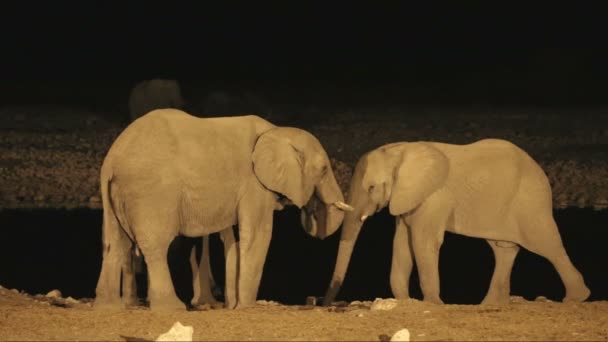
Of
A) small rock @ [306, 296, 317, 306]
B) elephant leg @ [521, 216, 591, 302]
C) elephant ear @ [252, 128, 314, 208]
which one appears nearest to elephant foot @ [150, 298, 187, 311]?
elephant ear @ [252, 128, 314, 208]

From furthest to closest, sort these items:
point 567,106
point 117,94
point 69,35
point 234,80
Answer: point 69,35 < point 234,80 < point 117,94 < point 567,106

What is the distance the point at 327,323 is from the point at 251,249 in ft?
5.30

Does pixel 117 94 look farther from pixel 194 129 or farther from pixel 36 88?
pixel 194 129

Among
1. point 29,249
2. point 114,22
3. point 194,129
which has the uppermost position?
point 114,22

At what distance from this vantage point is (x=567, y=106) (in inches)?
1351

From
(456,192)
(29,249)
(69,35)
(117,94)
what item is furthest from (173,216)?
(69,35)

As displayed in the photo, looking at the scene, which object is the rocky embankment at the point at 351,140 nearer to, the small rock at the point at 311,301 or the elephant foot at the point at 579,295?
the small rock at the point at 311,301

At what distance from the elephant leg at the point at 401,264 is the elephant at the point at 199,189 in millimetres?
627

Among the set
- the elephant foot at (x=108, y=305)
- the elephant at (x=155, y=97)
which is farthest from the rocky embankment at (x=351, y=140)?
the elephant foot at (x=108, y=305)

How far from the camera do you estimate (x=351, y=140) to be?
25.5 meters

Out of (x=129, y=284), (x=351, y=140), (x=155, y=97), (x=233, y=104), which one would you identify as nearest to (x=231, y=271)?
(x=129, y=284)

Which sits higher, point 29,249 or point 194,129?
point 194,129

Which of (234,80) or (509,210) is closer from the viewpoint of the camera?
(509,210)

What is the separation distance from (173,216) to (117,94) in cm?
2665
